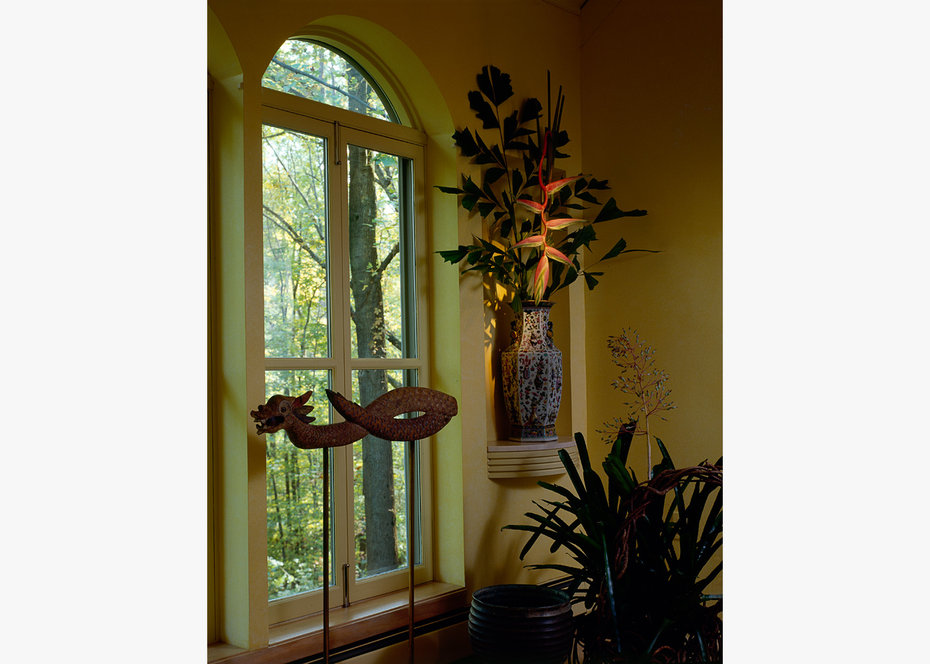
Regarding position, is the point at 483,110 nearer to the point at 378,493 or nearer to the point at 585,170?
the point at 585,170

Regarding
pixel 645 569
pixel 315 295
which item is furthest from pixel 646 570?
pixel 315 295

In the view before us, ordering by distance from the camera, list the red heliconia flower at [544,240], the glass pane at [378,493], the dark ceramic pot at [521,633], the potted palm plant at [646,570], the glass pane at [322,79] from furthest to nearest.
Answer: the red heliconia flower at [544,240] → the glass pane at [378,493] → the glass pane at [322,79] → the dark ceramic pot at [521,633] → the potted palm plant at [646,570]

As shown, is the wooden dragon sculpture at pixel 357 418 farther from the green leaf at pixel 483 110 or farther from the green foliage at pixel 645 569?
the green leaf at pixel 483 110

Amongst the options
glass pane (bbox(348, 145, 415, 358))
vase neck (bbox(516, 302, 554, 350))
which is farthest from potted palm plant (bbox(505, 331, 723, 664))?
glass pane (bbox(348, 145, 415, 358))

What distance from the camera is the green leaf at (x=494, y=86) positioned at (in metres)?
3.15

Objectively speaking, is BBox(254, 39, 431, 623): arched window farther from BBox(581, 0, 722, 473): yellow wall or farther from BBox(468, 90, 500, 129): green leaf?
BBox(581, 0, 722, 473): yellow wall

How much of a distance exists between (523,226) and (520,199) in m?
0.19

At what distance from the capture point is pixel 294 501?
2613 millimetres

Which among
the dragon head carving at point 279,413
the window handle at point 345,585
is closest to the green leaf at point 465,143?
the dragon head carving at point 279,413

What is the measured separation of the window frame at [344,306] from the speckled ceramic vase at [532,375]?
1.19 feet

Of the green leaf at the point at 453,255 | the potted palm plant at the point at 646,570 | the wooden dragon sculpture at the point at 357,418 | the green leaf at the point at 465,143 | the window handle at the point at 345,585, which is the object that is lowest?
the window handle at the point at 345,585

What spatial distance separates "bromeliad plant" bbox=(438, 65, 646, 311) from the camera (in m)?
3.04

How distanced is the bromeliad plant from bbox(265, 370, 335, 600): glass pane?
2.48ft
